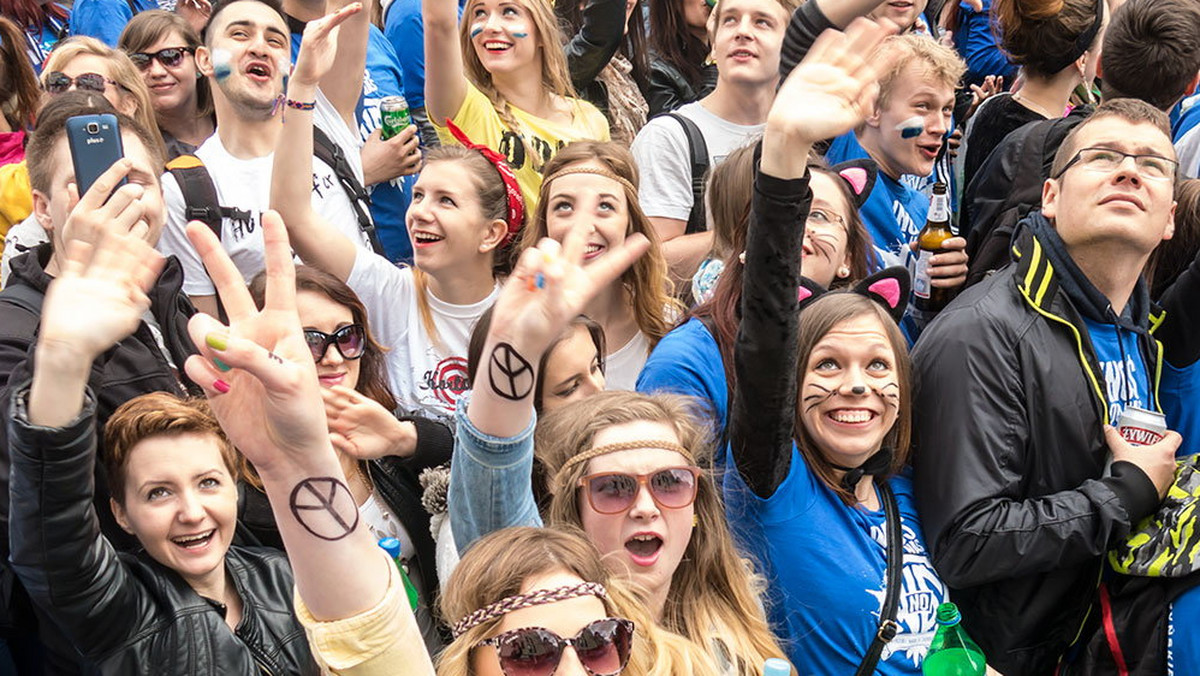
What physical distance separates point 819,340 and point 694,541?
673 mm

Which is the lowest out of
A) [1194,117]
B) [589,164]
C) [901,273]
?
[901,273]

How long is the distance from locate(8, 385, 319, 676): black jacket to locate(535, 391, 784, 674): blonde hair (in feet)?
2.27

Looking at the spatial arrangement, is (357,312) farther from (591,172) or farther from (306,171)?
(591,172)

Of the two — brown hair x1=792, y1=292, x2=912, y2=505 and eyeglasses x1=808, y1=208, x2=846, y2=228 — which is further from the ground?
eyeglasses x1=808, y1=208, x2=846, y2=228

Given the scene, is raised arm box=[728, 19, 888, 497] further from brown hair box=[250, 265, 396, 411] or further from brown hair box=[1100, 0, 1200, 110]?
brown hair box=[1100, 0, 1200, 110]

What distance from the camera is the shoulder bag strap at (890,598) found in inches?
137

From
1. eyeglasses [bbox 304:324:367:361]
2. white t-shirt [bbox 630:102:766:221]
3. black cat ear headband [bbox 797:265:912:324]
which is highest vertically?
white t-shirt [bbox 630:102:766:221]

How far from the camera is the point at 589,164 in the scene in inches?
173

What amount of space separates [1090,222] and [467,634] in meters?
2.29

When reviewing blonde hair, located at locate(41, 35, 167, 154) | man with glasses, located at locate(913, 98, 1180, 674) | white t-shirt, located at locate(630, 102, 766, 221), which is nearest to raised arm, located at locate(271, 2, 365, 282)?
blonde hair, located at locate(41, 35, 167, 154)

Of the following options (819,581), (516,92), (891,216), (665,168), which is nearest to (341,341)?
(819,581)

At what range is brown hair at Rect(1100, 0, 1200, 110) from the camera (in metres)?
5.08

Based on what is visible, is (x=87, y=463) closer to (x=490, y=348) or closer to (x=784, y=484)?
(x=490, y=348)

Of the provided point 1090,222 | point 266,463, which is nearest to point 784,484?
point 1090,222
